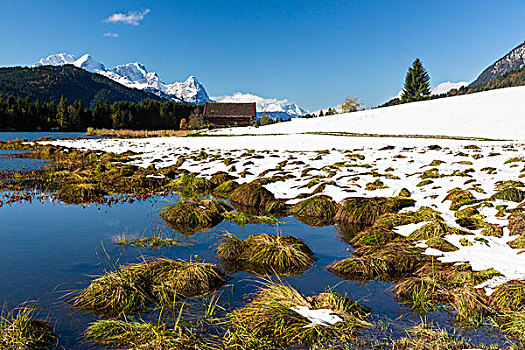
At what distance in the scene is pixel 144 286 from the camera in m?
4.88

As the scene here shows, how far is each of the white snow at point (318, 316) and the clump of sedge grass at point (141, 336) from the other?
1272mm

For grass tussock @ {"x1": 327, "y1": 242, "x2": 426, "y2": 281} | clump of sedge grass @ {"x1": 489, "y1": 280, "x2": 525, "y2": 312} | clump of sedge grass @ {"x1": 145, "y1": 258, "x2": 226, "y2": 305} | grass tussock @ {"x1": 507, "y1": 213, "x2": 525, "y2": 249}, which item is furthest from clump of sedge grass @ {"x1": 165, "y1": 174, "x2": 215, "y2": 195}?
clump of sedge grass @ {"x1": 489, "y1": 280, "x2": 525, "y2": 312}

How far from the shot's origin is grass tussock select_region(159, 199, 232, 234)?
8562mm

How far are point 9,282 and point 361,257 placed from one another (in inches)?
236

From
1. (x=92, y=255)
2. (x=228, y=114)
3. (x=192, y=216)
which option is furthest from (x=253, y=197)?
(x=228, y=114)

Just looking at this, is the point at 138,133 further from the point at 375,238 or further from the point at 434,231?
the point at 434,231

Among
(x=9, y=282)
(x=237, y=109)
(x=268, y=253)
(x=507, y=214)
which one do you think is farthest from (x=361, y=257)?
(x=237, y=109)

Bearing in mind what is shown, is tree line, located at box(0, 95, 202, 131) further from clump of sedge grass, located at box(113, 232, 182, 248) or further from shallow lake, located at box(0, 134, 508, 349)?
clump of sedge grass, located at box(113, 232, 182, 248)

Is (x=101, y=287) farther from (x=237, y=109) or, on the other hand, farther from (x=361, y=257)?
(x=237, y=109)

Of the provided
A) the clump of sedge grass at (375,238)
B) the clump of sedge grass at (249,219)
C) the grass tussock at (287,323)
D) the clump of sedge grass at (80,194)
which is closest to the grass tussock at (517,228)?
the clump of sedge grass at (375,238)

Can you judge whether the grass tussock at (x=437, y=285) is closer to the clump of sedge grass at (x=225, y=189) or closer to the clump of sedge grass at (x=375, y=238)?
the clump of sedge grass at (x=375, y=238)

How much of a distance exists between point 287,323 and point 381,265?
8.55ft

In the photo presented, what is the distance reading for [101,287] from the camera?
4652 mm

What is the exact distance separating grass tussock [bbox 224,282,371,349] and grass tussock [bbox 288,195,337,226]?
4.80m
